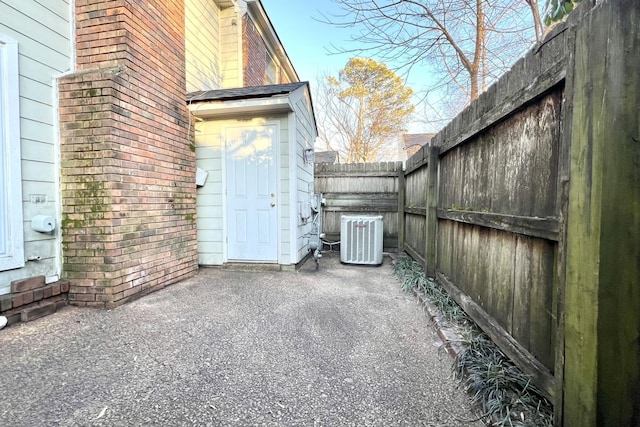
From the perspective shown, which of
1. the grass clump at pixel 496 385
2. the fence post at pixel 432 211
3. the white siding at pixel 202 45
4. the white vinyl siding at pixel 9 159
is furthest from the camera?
the white siding at pixel 202 45

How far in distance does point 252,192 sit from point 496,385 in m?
3.65

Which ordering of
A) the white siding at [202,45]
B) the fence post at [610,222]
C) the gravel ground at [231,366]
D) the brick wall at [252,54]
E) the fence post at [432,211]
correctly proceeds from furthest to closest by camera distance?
the brick wall at [252,54] → the white siding at [202,45] → the fence post at [432,211] → the gravel ground at [231,366] → the fence post at [610,222]

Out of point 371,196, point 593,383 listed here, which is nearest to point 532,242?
point 593,383

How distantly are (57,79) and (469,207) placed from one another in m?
3.92

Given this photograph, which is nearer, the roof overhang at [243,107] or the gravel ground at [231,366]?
the gravel ground at [231,366]

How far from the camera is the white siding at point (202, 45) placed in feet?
14.8

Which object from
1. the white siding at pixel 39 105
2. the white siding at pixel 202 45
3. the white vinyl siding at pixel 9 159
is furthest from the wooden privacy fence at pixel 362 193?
the white vinyl siding at pixel 9 159

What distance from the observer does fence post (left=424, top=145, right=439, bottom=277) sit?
10.8 feet

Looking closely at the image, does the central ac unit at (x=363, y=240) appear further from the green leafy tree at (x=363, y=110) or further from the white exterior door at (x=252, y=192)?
the green leafy tree at (x=363, y=110)

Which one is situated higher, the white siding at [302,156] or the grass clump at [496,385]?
Answer: the white siding at [302,156]

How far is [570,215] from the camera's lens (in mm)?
1113

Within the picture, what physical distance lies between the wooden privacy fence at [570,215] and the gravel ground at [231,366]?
522 millimetres

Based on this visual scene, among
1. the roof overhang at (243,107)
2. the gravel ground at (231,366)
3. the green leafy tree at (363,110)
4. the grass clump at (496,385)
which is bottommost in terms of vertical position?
the gravel ground at (231,366)

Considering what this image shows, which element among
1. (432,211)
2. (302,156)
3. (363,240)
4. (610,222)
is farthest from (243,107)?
(610,222)
